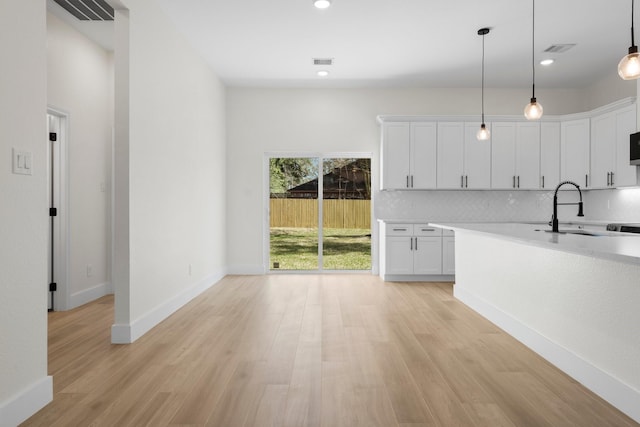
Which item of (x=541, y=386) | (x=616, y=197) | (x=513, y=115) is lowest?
(x=541, y=386)

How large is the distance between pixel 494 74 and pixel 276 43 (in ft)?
10.3

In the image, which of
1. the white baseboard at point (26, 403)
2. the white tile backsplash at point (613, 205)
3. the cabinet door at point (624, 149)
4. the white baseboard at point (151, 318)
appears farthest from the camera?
the white tile backsplash at point (613, 205)

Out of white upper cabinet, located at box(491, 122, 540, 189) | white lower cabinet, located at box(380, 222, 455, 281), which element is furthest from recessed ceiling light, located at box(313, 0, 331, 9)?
white upper cabinet, located at box(491, 122, 540, 189)

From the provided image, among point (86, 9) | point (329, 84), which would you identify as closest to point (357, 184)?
point (329, 84)

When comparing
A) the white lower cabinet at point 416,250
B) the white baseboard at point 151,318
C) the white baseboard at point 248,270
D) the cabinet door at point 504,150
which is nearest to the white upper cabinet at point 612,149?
the cabinet door at point 504,150

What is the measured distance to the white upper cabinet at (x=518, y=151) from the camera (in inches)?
240

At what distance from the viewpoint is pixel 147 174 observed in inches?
142

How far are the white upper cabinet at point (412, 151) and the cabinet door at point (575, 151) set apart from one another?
185cm

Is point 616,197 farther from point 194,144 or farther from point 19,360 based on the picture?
point 19,360

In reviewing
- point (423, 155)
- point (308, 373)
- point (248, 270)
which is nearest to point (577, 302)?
point (308, 373)

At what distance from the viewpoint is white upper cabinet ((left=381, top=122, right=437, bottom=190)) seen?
6086 mm

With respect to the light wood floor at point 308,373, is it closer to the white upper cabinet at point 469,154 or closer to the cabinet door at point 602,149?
the white upper cabinet at point 469,154

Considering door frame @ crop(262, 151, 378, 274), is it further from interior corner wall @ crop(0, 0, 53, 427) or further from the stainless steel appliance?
interior corner wall @ crop(0, 0, 53, 427)

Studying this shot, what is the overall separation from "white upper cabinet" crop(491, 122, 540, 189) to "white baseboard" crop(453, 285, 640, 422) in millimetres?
2844
